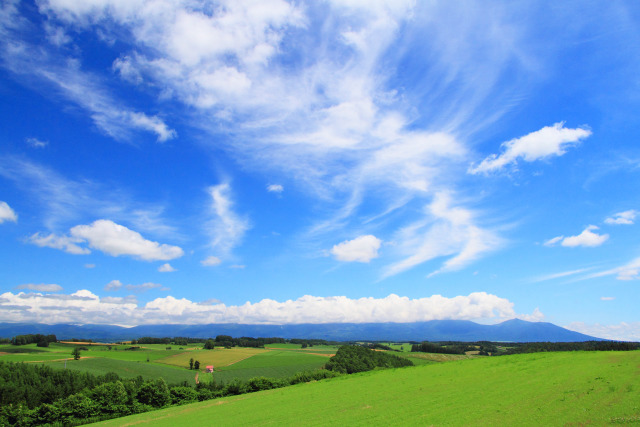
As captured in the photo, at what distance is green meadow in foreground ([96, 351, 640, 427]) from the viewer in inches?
648

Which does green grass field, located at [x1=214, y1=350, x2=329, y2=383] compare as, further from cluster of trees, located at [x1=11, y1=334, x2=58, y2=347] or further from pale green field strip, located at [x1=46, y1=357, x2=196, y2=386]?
cluster of trees, located at [x1=11, y1=334, x2=58, y2=347]

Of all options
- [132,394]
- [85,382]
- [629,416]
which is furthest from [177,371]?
[629,416]

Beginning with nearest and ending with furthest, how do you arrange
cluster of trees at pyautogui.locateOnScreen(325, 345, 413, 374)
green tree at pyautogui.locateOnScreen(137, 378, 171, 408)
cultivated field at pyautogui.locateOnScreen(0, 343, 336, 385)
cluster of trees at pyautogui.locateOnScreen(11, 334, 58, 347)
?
green tree at pyautogui.locateOnScreen(137, 378, 171, 408)
cultivated field at pyautogui.locateOnScreen(0, 343, 336, 385)
cluster of trees at pyautogui.locateOnScreen(325, 345, 413, 374)
cluster of trees at pyautogui.locateOnScreen(11, 334, 58, 347)

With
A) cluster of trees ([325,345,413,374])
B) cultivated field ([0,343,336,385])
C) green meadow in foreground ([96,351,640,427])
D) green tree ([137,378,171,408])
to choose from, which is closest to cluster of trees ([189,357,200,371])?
cultivated field ([0,343,336,385])

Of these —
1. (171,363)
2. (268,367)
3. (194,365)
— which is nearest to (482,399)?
(268,367)

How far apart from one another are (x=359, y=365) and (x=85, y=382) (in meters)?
71.1

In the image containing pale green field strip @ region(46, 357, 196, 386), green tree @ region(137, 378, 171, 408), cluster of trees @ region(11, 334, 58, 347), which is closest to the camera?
green tree @ region(137, 378, 171, 408)

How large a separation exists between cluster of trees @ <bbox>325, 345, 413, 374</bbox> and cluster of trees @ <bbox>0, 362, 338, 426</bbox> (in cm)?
3171

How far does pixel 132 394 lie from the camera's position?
6291 cm

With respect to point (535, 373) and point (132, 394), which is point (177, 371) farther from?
point (535, 373)

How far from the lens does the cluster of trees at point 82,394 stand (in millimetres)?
55688

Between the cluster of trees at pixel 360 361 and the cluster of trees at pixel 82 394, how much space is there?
31.7 m

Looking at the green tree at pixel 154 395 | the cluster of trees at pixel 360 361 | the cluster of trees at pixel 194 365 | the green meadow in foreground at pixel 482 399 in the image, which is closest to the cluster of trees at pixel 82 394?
the green tree at pixel 154 395

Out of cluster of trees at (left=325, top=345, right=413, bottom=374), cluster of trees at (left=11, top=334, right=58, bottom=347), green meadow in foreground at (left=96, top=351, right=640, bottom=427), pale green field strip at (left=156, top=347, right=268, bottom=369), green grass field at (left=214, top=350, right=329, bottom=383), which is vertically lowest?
pale green field strip at (left=156, top=347, right=268, bottom=369)
